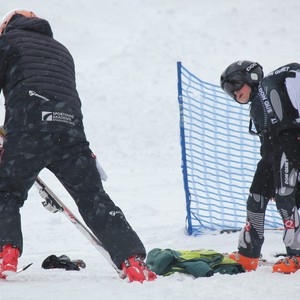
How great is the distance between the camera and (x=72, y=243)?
647cm

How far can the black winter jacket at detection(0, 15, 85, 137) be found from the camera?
12.5 ft

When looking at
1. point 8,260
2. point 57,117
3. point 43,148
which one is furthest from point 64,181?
point 8,260

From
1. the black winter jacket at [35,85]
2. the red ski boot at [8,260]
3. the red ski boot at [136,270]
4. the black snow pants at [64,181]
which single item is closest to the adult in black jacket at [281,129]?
the red ski boot at [136,270]

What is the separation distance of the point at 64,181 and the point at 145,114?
861 centimetres

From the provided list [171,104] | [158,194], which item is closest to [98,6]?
[171,104]

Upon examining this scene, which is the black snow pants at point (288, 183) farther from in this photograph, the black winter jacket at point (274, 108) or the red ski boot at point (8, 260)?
the red ski boot at point (8, 260)

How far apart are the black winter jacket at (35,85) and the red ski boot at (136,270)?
87 centimetres

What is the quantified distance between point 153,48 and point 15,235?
472 inches

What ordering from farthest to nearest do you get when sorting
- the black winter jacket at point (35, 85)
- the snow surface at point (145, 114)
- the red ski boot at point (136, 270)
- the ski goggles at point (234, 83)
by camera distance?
the ski goggles at point (234, 83) < the black winter jacket at point (35, 85) < the red ski boot at point (136, 270) < the snow surface at point (145, 114)

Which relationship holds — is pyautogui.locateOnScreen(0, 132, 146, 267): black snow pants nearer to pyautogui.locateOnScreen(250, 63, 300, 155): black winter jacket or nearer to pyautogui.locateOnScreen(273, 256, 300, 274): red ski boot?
pyautogui.locateOnScreen(273, 256, 300, 274): red ski boot

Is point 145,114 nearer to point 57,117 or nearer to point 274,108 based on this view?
point 274,108

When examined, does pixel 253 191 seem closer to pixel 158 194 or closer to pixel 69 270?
pixel 69 270

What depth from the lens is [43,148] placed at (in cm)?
379

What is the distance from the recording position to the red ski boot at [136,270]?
138 inches
